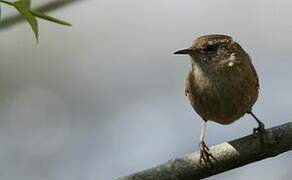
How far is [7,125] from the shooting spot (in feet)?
25.8

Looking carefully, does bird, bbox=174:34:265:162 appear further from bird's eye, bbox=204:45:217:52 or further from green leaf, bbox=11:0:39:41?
green leaf, bbox=11:0:39:41

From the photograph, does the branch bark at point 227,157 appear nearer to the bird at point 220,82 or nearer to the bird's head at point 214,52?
the bird at point 220,82

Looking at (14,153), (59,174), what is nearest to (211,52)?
(59,174)

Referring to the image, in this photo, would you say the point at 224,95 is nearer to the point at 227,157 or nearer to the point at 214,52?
the point at 214,52

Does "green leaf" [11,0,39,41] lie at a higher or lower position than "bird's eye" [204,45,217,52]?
higher

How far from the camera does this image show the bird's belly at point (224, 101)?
4.71m

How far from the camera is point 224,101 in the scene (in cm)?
471

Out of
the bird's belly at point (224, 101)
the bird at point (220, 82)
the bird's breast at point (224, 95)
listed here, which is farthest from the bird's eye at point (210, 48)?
the bird's belly at point (224, 101)

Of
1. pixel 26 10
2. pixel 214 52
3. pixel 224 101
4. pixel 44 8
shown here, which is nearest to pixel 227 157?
pixel 44 8

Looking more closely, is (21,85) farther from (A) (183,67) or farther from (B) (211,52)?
(B) (211,52)

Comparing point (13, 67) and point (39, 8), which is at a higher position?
point (39, 8)

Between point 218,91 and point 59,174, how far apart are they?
3.18 metres

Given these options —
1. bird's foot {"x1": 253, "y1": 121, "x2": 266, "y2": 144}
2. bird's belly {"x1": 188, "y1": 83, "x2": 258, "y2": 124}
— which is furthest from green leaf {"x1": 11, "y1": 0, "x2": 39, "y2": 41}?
bird's belly {"x1": 188, "y1": 83, "x2": 258, "y2": 124}

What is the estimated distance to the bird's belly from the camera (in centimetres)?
471
